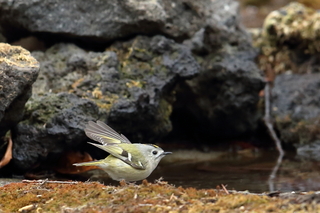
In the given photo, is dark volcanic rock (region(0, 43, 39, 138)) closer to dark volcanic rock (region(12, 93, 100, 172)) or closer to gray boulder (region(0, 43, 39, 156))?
gray boulder (region(0, 43, 39, 156))

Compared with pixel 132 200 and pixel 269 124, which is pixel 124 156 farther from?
pixel 269 124

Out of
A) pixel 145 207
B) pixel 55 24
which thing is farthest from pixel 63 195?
pixel 55 24

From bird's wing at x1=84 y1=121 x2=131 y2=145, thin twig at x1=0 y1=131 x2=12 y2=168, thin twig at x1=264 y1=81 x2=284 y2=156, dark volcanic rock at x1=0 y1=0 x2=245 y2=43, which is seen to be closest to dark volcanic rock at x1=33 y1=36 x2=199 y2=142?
dark volcanic rock at x1=0 y1=0 x2=245 y2=43

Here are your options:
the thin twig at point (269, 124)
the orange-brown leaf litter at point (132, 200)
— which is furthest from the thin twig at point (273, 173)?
the orange-brown leaf litter at point (132, 200)

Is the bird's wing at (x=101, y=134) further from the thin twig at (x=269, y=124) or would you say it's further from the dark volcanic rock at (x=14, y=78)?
the thin twig at (x=269, y=124)

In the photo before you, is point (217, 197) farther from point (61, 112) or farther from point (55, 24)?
point (55, 24)
